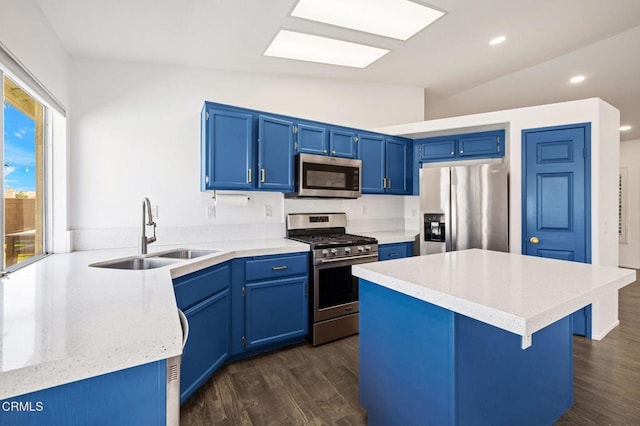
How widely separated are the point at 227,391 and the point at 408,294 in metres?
1.48

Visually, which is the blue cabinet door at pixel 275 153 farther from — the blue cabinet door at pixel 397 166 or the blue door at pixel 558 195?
the blue door at pixel 558 195

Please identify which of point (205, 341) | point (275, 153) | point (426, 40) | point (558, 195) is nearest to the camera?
point (205, 341)

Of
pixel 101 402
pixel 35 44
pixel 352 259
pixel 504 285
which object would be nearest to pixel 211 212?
pixel 352 259

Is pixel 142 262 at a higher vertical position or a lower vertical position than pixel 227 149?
lower

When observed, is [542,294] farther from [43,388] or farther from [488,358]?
[43,388]

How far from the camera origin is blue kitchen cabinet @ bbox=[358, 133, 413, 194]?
140 inches

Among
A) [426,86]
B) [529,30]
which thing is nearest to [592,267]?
[529,30]

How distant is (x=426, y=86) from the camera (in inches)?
161

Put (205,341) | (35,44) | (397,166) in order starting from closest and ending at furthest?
(35,44), (205,341), (397,166)

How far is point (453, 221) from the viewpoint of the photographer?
3.45 meters

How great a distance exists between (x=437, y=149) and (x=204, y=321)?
10.4 ft

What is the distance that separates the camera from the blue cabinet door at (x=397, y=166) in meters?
3.75

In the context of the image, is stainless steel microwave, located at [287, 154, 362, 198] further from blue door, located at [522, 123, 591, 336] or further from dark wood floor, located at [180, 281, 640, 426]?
blue door, located at [522, 123, 591, 336]

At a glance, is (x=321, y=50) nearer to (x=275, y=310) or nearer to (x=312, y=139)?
(x=312, y=139)
